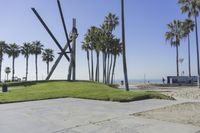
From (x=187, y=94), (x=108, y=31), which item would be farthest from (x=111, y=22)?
(x=187, y=94)

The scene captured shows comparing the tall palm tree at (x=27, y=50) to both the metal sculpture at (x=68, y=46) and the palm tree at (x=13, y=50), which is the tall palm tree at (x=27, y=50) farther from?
the metal sculpture at (x=68, y=46)

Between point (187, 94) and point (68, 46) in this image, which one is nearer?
point (187, 94)

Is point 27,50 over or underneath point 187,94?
over

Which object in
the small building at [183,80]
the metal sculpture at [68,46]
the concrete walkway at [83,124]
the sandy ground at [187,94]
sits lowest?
the concrete walkway at [83,124]

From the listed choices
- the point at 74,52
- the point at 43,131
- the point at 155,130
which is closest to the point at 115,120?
the point at 155,130

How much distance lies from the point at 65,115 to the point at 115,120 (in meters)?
2.09

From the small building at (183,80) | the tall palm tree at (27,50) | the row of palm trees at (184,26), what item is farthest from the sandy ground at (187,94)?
the tall palm tree at (27,50)

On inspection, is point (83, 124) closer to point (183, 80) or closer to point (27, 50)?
point (183, 80)

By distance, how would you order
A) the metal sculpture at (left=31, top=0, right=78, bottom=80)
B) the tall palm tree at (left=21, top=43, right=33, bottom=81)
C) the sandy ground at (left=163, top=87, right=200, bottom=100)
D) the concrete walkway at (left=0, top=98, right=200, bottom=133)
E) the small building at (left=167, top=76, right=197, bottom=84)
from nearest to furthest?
1. the concrete walkway at (left=0, top=98, right=200, bottom=133)
2. the sandy ground at (left=163, top=87, right=200, bottom=100)
3. the metal sculpture at (left=31, top=0, right=78, bottom=80)
4. the small building at (left=167, top=76, right=197, bottom=84)
5. the tall palm tree at (left=21, top=43, right=33, bottom=81)

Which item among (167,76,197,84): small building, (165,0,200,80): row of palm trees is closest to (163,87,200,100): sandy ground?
(165,0,200,80): row of palm trees

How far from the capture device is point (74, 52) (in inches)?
1549

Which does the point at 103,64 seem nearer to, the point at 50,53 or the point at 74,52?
the point at 74,52

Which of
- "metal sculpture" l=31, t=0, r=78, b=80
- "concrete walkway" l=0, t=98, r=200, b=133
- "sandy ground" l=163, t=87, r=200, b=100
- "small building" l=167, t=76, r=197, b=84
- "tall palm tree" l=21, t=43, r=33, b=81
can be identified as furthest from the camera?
"tall palm tree" l=21, t=43, r=33, b=81

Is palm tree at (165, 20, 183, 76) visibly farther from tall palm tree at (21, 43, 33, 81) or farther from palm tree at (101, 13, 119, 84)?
tall palm tree at (21, 43, 33, 81)
